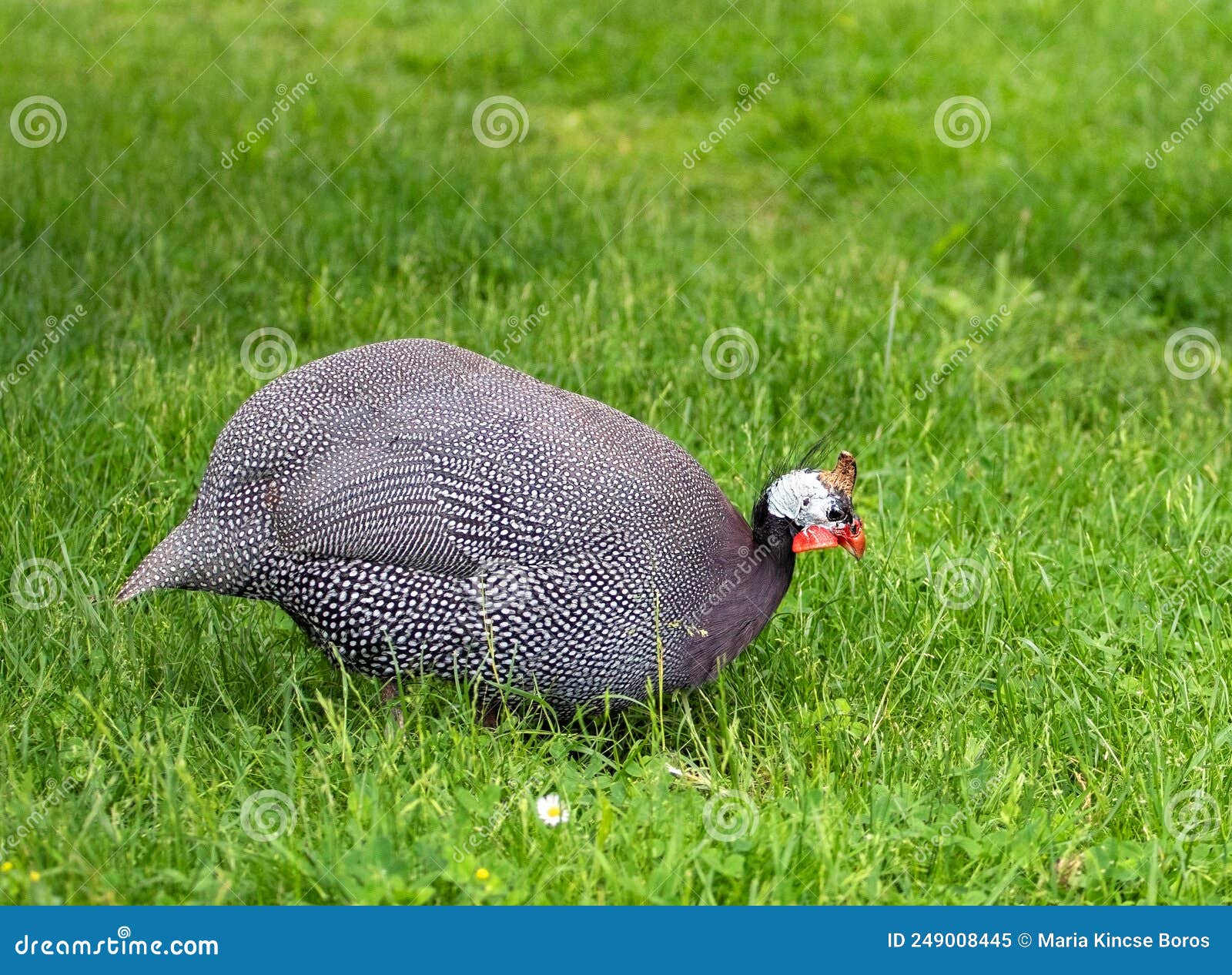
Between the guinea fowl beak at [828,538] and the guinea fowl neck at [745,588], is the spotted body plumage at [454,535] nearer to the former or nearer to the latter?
the guinea fowl neck at [745,588]

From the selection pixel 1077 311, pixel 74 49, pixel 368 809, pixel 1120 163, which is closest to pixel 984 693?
pixel 368 809

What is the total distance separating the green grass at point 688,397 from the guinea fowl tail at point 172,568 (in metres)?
0.19

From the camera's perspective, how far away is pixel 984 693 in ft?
11.4

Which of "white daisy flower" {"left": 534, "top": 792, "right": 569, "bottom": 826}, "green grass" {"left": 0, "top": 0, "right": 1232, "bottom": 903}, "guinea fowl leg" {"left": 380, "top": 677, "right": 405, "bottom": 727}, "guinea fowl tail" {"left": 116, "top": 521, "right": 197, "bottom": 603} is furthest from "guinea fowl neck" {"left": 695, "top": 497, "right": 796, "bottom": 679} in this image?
"guinea fowl tail" {"left": 116, "top": 521, "right": 197, "bottom": 603}

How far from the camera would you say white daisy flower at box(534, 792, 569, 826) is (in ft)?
8.66

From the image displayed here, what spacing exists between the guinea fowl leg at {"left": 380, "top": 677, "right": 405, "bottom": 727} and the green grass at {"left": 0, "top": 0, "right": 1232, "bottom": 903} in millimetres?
27

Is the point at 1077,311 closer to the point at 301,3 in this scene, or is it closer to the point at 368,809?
the point at 368,809

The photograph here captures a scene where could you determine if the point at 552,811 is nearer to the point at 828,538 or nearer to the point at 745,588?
the point at 745,588

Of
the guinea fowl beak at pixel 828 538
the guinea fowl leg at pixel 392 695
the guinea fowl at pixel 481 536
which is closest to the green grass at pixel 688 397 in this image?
the guinea fowl leg at pixel 392 695

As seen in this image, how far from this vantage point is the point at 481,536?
9.67ft

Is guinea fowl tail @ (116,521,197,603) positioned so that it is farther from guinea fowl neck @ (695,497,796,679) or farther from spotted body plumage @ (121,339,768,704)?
guinea fowl neck @ (695,497,796,679)

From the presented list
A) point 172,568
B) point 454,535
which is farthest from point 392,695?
point 172,568

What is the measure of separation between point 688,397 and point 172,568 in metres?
2.06

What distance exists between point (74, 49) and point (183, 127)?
2222 mm
